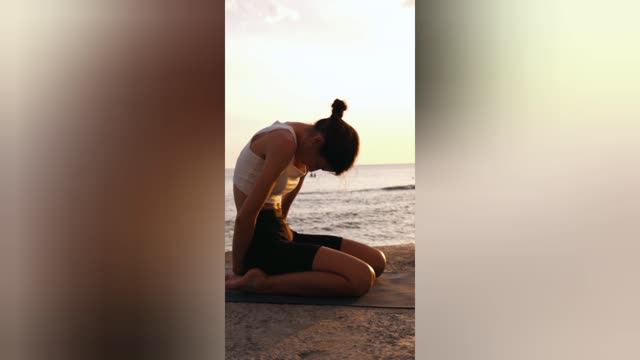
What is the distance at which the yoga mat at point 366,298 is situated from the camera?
7.19 feet

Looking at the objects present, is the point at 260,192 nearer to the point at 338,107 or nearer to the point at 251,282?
the point at 251,282

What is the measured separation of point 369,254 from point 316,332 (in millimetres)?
1074

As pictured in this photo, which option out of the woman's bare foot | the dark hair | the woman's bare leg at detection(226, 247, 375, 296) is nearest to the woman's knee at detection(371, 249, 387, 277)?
the woman's bare leg at detection(226, 247, 375, 296)

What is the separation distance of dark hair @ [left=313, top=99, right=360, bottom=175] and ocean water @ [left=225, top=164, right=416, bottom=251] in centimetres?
211

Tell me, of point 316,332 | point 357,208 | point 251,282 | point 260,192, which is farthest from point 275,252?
point 357,208

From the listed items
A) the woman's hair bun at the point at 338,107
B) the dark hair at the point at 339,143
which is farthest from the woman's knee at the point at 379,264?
the woman's hair bun at the point at 338,107

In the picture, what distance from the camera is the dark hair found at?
264 centimetres
